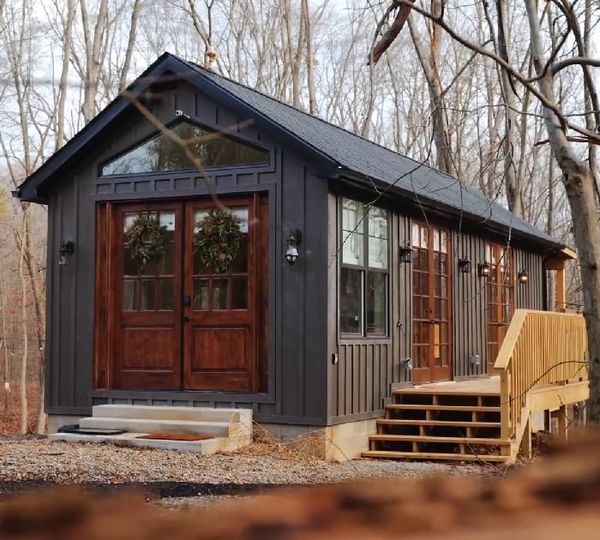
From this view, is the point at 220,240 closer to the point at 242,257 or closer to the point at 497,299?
the point at 242,257

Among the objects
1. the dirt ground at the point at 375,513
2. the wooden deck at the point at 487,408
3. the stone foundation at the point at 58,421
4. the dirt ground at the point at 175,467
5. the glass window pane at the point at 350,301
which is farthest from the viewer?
Result: the stone foundation at the point at 58,421

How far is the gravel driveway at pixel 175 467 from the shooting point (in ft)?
23.4

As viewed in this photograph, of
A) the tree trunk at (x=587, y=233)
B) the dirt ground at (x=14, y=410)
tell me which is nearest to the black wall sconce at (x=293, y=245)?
the tree trunk at (x=587, y=233)

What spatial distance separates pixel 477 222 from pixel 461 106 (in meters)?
14.8

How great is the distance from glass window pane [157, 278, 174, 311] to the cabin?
0.02 meters

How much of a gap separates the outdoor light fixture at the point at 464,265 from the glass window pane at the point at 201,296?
14.5 ft

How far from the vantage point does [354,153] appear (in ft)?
36.7

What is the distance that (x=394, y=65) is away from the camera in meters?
29.2

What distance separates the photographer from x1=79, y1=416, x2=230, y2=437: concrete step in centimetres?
929

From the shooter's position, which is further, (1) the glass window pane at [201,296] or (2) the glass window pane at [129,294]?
(2) the glass window pane at [129,294]

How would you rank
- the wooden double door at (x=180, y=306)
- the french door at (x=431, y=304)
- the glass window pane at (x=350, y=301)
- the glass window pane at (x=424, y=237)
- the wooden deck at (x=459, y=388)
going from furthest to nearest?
the glass window pane at (x=424, y=237), the french door at (x=431, y=304), the wooden deck at (x=459, y=388), the wooden double door at (x=180, y=306), the glass window pane at (x=350, y=301)

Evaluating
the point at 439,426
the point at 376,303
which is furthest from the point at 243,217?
the point at 439,426

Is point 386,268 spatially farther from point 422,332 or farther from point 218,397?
point 218,397

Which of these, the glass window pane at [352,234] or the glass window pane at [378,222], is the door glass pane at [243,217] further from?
the glass window pane at [378,222]
